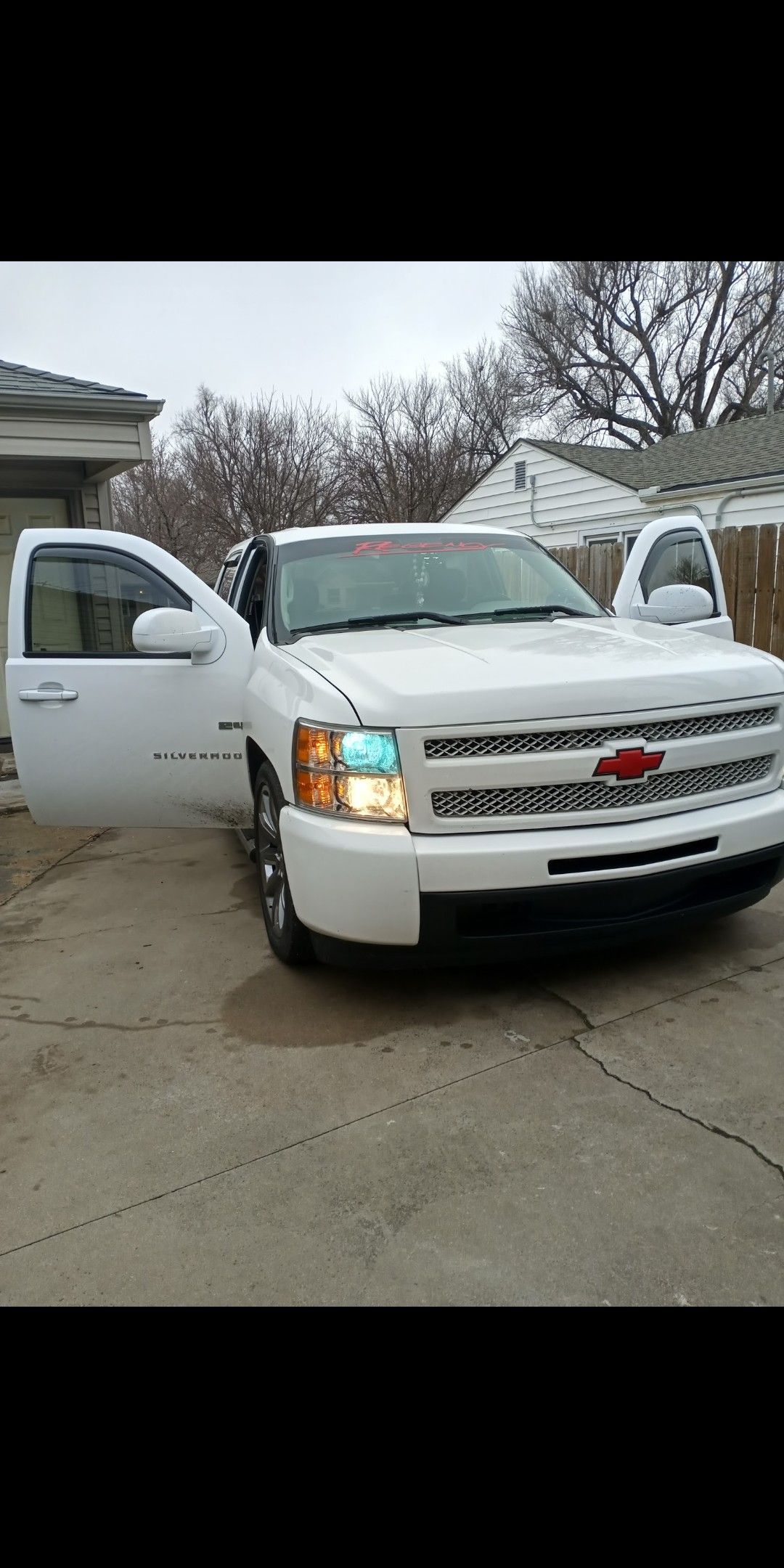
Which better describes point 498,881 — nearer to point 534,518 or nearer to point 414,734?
point 414,734

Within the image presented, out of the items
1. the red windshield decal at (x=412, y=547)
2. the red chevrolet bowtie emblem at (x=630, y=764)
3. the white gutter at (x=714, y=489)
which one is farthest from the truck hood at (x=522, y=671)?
the white gutter at (x=714, y=489)

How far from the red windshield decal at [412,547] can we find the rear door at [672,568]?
0.81 m

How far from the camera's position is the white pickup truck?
9.92 feet

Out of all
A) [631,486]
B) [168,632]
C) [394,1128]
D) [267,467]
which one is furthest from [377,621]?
[267,467]

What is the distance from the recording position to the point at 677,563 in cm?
512

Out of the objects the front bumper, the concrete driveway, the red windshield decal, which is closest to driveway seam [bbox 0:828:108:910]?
the concrete driveway

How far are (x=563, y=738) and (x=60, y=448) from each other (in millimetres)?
6054

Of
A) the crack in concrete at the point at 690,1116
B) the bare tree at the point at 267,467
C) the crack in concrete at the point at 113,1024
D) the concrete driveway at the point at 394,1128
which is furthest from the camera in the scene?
the bare tree at the point at 267,467

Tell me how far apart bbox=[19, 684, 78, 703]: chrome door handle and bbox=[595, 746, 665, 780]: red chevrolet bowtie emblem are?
99.2 inches

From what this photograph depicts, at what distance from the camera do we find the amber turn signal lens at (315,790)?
314 cm

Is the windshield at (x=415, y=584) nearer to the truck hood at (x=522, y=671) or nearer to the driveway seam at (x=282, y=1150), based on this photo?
the truck hood at (x=522, y=671)

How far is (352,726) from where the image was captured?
3031 mm
